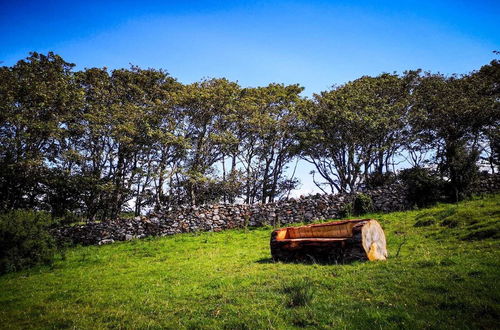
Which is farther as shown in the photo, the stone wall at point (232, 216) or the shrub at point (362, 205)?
the shrub at point (362, 205)

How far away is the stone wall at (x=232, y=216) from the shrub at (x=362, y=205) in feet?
1.86

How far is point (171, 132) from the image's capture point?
22609 mm

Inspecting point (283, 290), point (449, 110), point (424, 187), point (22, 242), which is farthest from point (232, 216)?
→ point (449, 110)

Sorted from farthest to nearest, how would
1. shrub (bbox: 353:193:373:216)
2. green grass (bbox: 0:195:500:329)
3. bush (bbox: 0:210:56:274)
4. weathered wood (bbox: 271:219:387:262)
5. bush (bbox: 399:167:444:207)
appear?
shrub (bbox: 353:193:373:216), bush (bbox: 399:167:444:207), bush (bbox: 0:210:56:274), weathered wood (bbox: 271:219:387:262), green grass (bbox: 0:195:500:329)

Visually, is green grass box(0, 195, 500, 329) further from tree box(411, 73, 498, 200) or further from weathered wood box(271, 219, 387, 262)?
tree box(411, 73, 498, 200)

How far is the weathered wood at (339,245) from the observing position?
7.13 metres

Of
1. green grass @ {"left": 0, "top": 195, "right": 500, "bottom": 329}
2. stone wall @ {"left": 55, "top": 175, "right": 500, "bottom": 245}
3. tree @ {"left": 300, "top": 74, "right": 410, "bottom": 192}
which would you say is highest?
tree @ {"left": 300, "top": 74, "right": 410, "bottom": 192}

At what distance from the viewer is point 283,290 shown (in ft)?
17.6

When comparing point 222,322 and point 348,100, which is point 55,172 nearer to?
point 222,322

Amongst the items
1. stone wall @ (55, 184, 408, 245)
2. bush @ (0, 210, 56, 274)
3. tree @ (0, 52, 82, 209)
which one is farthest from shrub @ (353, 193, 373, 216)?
tree @ (0, 52, 82, 209)

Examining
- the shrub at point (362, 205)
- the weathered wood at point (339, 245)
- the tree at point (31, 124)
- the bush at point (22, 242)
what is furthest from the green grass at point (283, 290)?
the tree at point (31, 124)

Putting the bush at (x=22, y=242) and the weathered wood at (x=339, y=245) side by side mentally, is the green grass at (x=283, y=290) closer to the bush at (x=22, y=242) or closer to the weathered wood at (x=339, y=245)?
the weathered wood at (x=339, y=245)

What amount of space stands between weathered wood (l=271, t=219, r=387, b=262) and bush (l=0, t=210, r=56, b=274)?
10.6 metres

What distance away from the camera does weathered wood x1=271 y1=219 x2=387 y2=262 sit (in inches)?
281
